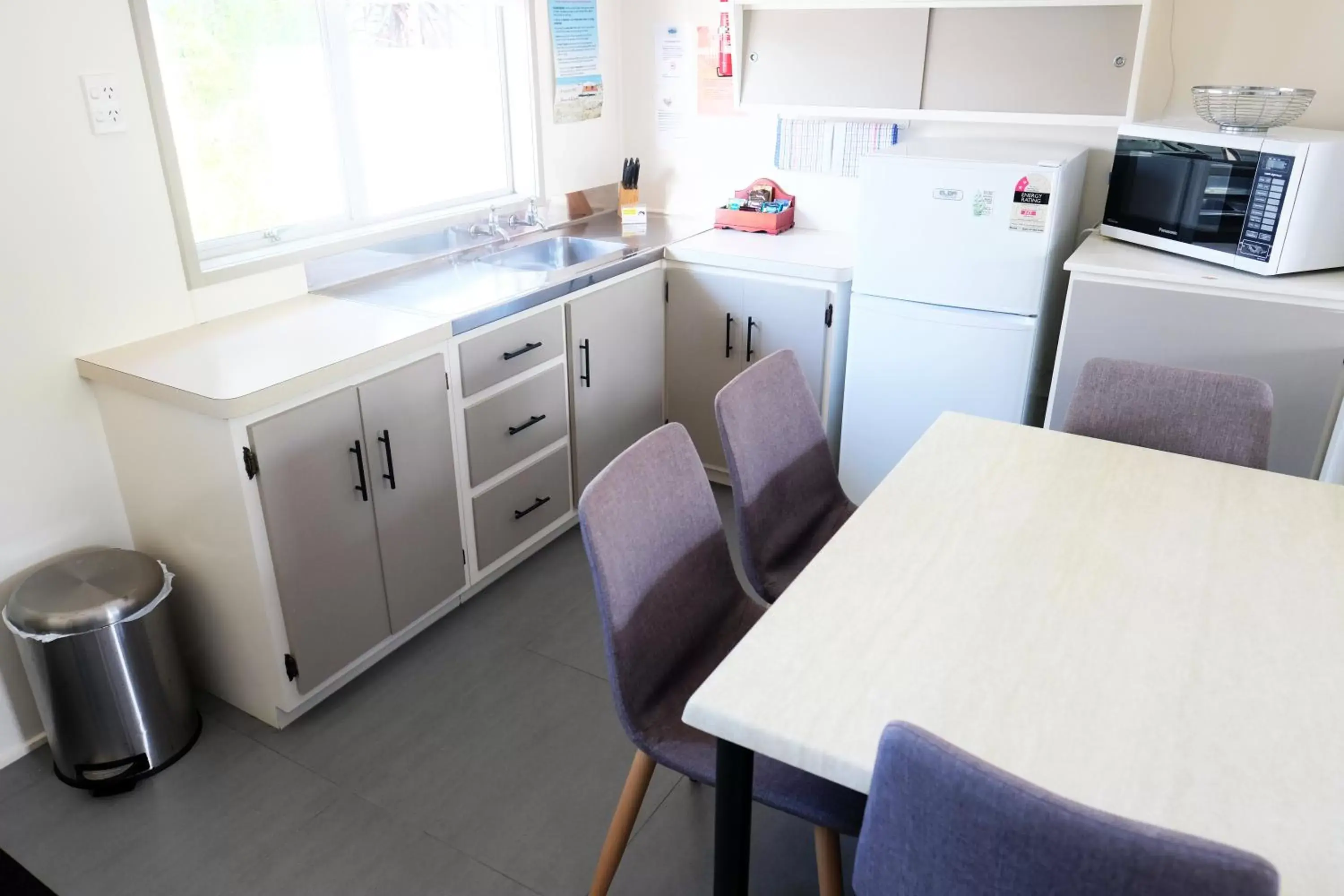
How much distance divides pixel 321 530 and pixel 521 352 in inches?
30.5

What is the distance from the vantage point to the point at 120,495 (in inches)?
88.4

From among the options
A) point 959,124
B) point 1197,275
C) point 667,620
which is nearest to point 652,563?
point 667,620

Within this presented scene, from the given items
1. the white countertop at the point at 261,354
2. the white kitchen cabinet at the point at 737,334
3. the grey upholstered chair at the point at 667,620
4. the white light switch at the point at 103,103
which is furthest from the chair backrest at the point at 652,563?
the white light switch at the point at 103,103

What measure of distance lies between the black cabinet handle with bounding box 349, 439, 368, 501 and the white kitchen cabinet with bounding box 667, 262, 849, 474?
119 cm

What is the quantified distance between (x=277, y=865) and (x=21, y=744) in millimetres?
795

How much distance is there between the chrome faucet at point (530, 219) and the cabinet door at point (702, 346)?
54cm

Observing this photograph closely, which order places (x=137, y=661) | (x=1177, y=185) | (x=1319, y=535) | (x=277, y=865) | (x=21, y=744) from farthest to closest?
1. (x=1177, y=185)
2. (x=21, y=744)
3. (x=137, y=661)
4. (x=277, y=865)
5. (x=1319, y=535)

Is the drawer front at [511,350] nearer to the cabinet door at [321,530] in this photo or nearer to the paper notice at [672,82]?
the cabinet door at [321,530]

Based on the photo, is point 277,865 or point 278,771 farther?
point 278,771

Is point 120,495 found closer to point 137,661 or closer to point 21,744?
point 137,661

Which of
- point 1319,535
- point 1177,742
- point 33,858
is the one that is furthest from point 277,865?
point 1319,535

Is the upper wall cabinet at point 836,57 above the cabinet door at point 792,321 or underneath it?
above

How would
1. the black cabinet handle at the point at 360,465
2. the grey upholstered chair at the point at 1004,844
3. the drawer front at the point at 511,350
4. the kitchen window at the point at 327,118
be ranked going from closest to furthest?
the grey upholstered chair at the point at 1004,844
the black cabinet handle at the point at 360,465
the kitchen window at the point at 327,118
the drawer front at the point at 511,350

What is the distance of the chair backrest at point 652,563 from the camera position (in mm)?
1448
